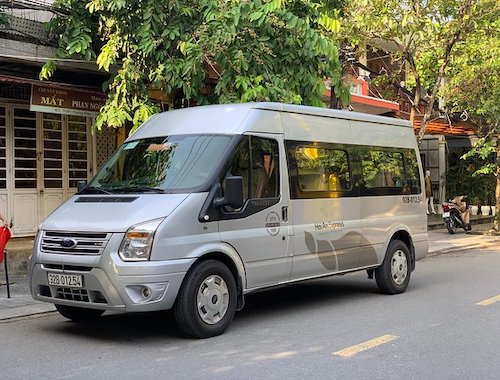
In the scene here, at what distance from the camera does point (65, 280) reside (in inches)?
238

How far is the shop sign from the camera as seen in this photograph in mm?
9992

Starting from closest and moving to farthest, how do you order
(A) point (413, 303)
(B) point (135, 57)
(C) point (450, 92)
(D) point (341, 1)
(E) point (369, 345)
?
(E) point (369, 345) < (A) point (413, 303) < (B) point (135, 57) < (D) point (341, 1) < (C) point (450, 92)

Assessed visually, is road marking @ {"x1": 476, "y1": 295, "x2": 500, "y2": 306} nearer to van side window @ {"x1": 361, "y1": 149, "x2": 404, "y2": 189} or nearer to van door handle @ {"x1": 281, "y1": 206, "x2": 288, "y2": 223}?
van side window @ {"x1": 361, "y1": 149, "x2": 404, "y2": 189}

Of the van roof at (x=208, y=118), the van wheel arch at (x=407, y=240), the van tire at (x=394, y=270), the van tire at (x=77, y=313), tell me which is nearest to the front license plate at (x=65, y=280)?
the van tire at (x=77, y=313)

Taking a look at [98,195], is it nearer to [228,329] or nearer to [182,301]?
[182,301]

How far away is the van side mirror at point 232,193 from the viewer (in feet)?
20.1

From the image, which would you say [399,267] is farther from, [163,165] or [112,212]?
[112,212]

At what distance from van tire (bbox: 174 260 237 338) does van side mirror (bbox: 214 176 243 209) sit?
0.61 m

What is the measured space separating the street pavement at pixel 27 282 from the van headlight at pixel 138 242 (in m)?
2.52

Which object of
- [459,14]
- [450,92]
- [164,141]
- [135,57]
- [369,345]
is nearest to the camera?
[369,345]

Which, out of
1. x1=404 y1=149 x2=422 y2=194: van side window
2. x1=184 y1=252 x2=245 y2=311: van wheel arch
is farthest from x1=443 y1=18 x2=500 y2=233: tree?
x1=184 y1=252 x2=245 y2=311: van wheel arch

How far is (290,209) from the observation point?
23.5 feet

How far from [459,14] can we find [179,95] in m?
6.30

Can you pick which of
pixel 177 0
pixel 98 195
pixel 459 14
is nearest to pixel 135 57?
pixel 177 0
